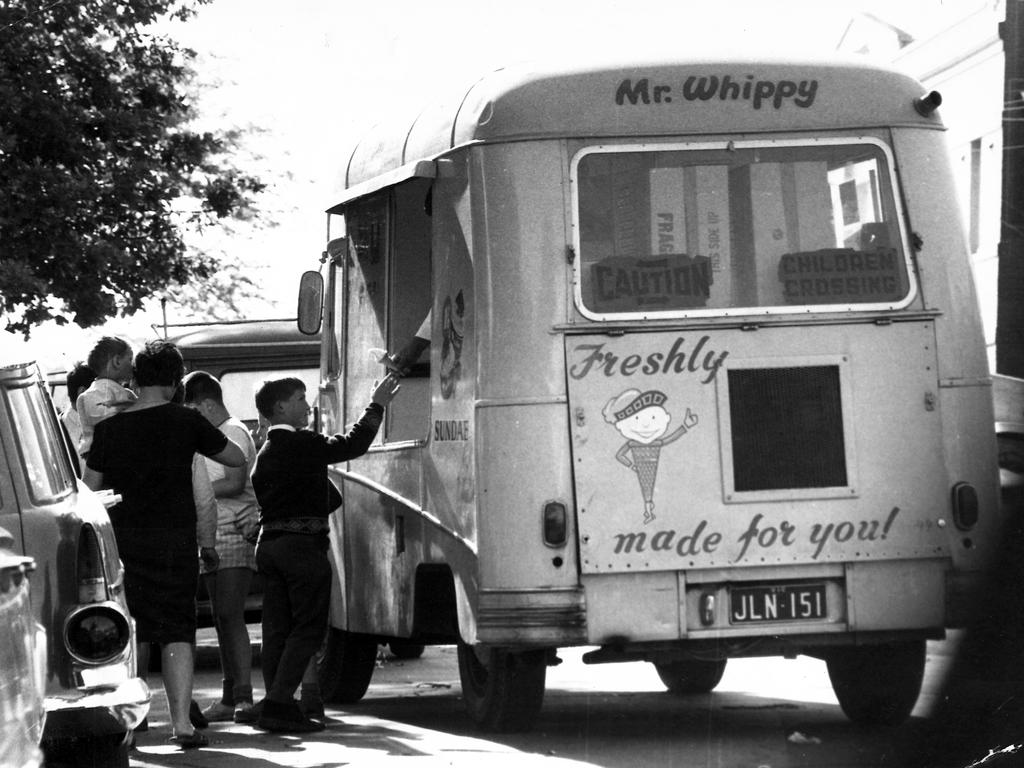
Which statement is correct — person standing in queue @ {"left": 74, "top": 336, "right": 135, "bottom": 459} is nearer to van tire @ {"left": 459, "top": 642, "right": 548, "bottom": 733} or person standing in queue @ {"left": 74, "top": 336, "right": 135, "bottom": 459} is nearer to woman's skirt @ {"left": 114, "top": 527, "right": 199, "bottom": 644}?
woman's skirt @ {"left": 114, "top": 527, "right": 199, "bottom": 644}

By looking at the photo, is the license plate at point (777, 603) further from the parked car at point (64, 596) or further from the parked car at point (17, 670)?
the parked car at point (17, 670)

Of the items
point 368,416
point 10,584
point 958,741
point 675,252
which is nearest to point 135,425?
point 368,416

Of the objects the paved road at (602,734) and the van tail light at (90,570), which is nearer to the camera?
Result: the van tail light at (90,570)

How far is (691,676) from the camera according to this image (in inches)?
418

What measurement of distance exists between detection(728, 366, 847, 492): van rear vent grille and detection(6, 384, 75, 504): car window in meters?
2.71

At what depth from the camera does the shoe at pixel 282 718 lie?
30.7ft

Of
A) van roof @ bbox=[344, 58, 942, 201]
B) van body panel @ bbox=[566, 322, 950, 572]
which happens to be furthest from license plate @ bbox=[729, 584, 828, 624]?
van roof @ bbox=[344, 58, 942, 201]

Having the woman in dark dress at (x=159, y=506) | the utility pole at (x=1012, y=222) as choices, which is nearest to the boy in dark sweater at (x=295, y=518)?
the woman in dark dress at (x=159, y=506)

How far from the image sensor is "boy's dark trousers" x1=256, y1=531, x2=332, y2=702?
9.30m

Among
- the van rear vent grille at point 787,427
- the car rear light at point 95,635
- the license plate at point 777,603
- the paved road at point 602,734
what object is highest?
the van rear vent grille at point 787,427

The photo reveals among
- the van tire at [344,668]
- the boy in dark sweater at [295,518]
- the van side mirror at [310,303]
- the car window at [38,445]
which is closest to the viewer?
the car window at [38,445]

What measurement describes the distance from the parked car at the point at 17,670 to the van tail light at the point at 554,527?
144 inches

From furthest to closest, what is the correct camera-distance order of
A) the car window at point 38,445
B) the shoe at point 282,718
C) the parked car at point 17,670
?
1. the shoe at point 282,718
2. the car window at point 38,445
3. the parked car at point 17,670

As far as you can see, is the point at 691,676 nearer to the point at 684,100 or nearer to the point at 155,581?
the point at 155,581
